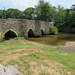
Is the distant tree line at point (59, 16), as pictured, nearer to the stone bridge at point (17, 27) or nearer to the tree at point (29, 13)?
the tree at point (29, 13)

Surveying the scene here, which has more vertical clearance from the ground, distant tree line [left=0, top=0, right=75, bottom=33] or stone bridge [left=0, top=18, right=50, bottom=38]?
distant tree line [left=0, top=0, right=75, bottom=33]

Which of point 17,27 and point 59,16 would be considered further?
point 59,16

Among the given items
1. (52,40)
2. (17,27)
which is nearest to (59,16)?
(52,40)

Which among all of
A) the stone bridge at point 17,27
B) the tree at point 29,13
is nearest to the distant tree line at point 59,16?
the tree at point 29,13

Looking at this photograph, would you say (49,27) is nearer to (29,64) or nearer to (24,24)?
(24,24)

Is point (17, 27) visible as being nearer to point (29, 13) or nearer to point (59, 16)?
point (59, 16)

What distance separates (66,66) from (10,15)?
4664 centimetres

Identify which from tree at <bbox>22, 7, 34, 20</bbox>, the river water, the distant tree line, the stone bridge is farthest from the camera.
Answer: tree at <bbox>22, 7, 34, 20</bbox>

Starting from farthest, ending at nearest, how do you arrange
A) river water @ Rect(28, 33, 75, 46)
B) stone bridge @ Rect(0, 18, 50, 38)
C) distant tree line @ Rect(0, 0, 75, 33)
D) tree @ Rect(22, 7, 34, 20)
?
→ tree @ Rect(22, 7, 34, 20), distant tree line @ Rect(0, 0, 75, 33), river water @ Rect(28, 33, 75, 46), stone bridge @ Rect(0, 18, 50, 38)

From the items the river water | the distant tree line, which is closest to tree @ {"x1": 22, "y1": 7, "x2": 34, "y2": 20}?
the distant tree line

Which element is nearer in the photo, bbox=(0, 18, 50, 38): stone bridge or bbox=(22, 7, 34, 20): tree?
bbox=(0, 18, 50, 38): stone bridge

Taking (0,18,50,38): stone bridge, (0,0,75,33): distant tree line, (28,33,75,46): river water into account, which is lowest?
(28,33,75,46): river water

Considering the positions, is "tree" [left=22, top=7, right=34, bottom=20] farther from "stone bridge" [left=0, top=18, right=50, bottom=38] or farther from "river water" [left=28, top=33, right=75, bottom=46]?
"river water" [left=28, top=33, right=75, bottom=46]

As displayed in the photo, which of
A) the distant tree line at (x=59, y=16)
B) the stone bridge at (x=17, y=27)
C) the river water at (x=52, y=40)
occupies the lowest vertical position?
the river water at (x=52, y=40)
